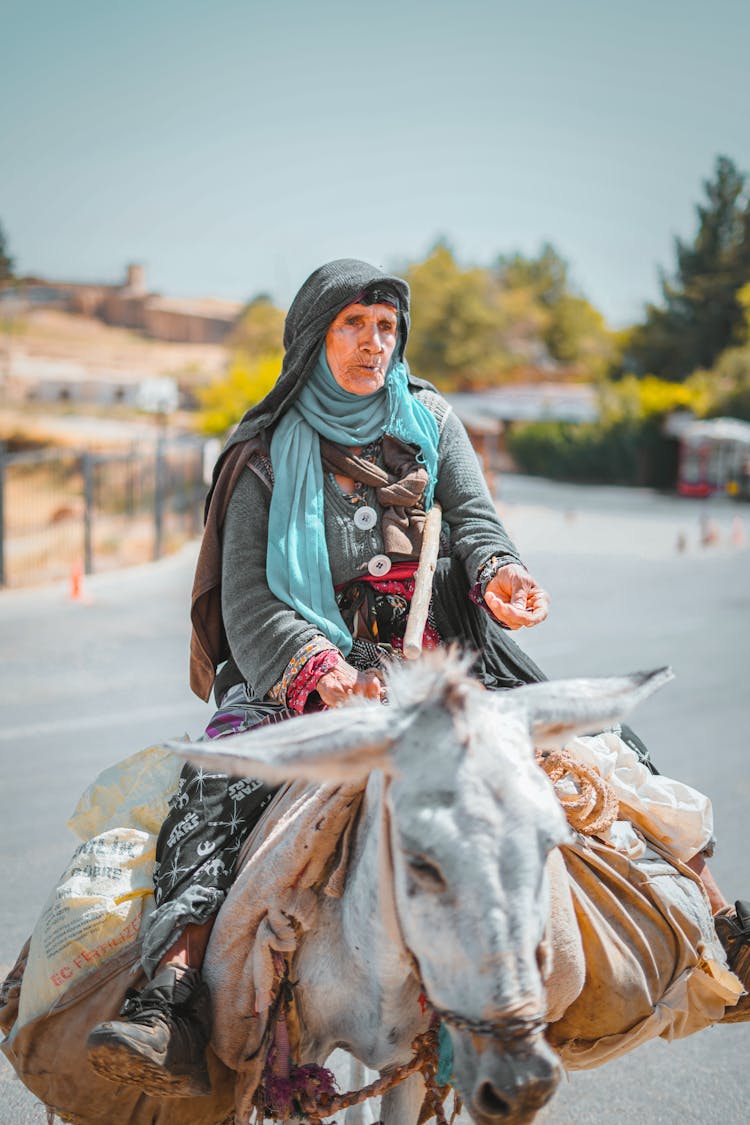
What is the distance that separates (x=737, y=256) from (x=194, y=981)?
49.4 metres

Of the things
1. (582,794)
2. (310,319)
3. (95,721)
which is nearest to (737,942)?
(582,794)

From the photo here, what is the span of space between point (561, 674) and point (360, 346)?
6819 millimetres

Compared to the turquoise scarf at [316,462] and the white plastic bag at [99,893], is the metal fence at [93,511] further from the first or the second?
the turquoise scarf at [316,462]

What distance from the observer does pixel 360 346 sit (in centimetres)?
271

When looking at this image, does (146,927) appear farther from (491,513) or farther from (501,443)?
(501,443)

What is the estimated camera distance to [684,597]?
14086 millimetres

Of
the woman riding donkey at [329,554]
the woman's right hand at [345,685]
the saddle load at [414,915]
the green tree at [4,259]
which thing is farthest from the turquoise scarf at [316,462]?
the green tree at [4,259]

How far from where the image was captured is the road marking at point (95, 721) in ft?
24.5

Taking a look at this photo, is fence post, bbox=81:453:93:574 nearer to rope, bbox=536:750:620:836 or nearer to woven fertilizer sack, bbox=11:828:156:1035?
woven fertilizer sack, bbox=11:828:156:1035

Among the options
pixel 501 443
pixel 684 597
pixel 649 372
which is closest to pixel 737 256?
pixel 649 372

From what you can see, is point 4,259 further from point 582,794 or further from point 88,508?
point 582,794

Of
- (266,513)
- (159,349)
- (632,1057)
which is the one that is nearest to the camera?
(266,513)

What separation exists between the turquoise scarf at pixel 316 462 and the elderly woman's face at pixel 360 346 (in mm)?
39

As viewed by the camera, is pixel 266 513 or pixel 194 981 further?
pixel 266 513
